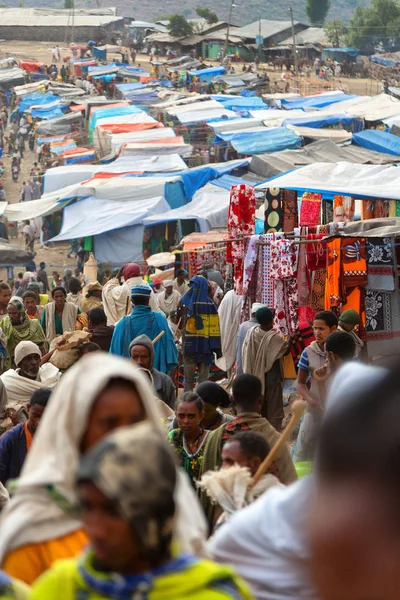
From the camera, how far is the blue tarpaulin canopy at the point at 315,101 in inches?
1357

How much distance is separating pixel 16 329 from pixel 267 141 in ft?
57.6

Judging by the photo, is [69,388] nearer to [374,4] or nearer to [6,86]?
[6,86]

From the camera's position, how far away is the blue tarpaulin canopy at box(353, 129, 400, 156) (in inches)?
884

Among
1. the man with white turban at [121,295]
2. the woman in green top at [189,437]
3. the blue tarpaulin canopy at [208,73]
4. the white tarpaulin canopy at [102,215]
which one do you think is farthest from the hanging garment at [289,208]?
the blue tarpaulin canopy at [208,73]

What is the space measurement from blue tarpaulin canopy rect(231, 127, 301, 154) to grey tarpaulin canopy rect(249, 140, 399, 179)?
12.9ft

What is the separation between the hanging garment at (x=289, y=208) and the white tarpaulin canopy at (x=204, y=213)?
7.15 metres

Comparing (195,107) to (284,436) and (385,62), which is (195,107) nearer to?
(385,62)

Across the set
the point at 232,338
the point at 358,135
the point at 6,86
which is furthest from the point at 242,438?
the point at 6,86

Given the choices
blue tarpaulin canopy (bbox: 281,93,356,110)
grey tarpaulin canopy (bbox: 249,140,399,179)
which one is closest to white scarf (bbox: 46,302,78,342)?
grey tarpaulin canopy (bbox: 249,140,399,179)

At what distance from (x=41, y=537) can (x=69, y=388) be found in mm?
401

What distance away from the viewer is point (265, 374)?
7285mm

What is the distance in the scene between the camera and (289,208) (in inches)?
408

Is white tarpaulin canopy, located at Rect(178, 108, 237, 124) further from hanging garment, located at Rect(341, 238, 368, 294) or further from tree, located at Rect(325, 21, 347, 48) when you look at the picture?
tree, located at Rect(325, 21, 347, 48)

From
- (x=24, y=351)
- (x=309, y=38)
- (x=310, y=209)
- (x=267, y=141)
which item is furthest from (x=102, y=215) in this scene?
(x=309, y=38)
